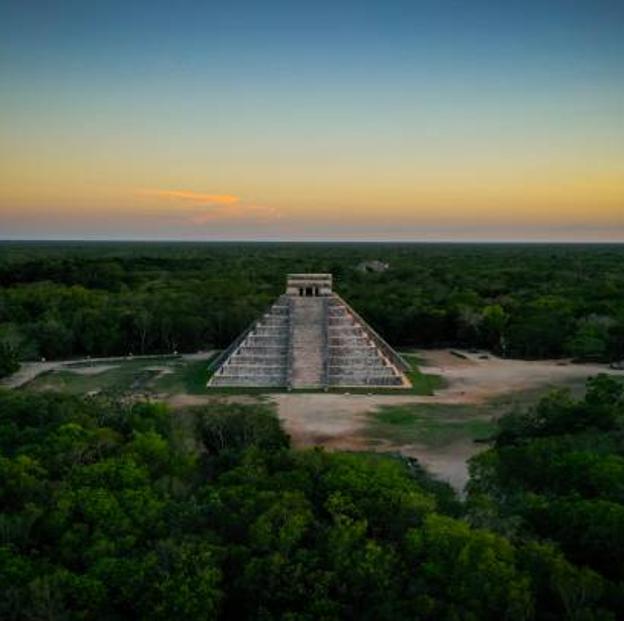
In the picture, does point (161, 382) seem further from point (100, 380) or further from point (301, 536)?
point (301, 536)

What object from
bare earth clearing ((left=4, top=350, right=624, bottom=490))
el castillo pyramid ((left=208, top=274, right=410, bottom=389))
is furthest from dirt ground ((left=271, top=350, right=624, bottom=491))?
el castillo pyramid ((left=208, top=274, right=410, bottom=389))

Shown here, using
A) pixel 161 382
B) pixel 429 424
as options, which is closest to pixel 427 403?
pixel 429 424

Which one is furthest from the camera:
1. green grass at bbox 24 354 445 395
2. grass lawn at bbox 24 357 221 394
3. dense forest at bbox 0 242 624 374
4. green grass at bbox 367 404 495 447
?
dense forest at bbox 0 242 624 374

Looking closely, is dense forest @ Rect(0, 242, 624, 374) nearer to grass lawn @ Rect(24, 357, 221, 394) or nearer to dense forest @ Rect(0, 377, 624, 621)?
grass lawn @ Rect(24, 357, 221, 394)

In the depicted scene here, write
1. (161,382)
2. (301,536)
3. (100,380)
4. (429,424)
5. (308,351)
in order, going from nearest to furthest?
1. (301,536)
2. (429,424)
3. (161,382)
4. (308,351)
5. (100,380)

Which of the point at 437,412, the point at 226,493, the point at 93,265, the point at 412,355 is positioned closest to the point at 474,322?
the point at 412,355

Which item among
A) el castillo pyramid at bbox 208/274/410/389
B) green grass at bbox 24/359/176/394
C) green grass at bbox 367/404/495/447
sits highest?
el castillo pyramid at bbox 208/274/410/389
